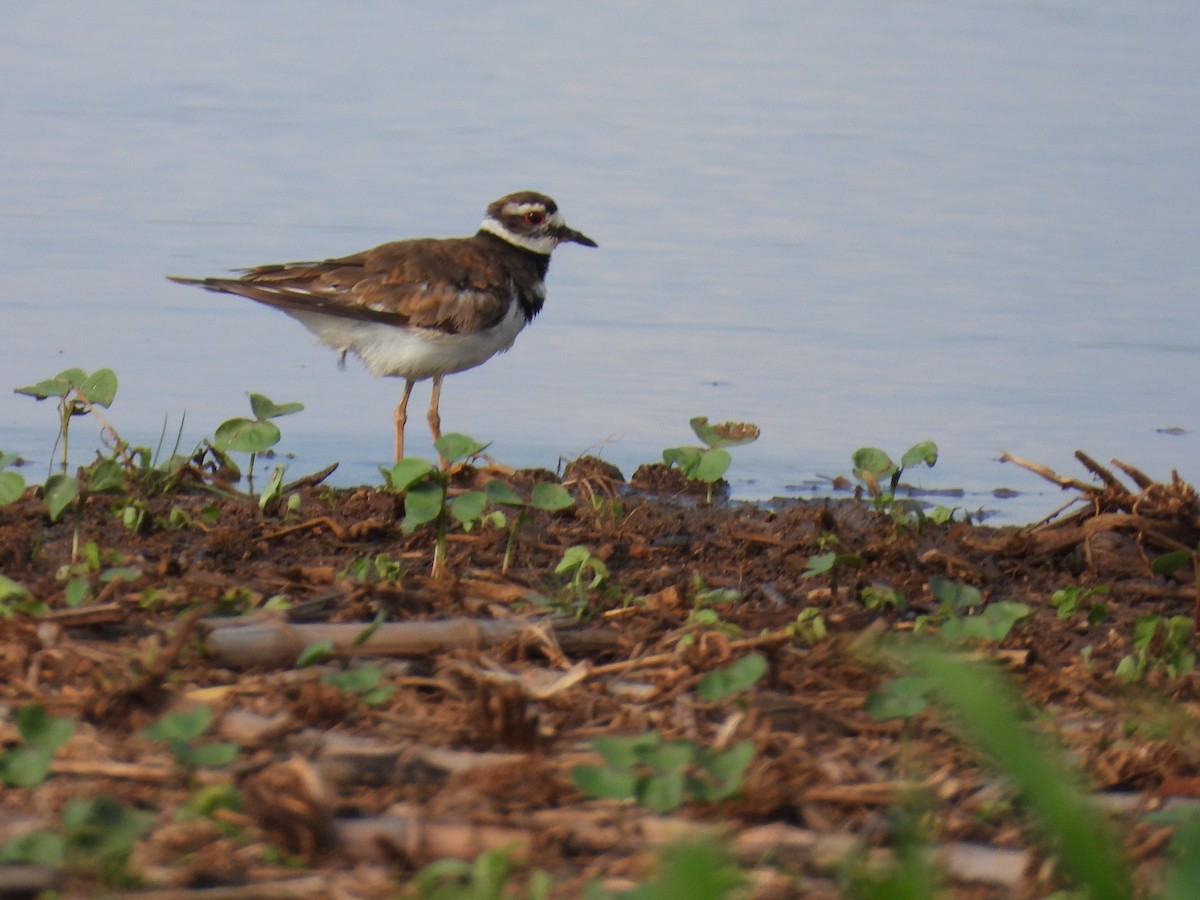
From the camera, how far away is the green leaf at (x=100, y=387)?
5.65 metres

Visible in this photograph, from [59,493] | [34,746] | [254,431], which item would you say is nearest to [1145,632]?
[34,746]

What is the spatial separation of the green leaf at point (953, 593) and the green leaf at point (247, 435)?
216 centimetres

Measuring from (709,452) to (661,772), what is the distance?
10.9ft

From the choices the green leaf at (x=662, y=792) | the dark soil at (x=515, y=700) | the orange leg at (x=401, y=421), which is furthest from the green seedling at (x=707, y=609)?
the orange leg at (x=401, y=421)

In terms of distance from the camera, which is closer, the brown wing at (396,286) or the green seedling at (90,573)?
the green seedling at (90,573)

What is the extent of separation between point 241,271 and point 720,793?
653 cm

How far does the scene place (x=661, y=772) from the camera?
315 cm

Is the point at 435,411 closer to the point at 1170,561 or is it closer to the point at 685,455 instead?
the point at 685,455

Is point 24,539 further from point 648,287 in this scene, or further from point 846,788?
point 648,287

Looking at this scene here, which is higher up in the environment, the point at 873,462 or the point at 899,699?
the point at 873,462

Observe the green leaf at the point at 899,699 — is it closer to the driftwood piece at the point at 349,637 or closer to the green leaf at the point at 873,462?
the driftwood piece at the point at 349,637

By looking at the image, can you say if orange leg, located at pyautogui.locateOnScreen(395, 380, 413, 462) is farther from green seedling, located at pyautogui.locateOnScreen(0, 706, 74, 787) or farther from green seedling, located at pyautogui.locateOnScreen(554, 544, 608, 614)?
green seedling, located at pyautogui.locateOnScreen(0, 706, 74, 787)

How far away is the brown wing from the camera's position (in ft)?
29.1

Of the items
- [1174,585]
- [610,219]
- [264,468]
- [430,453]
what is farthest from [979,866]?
[610,219]
